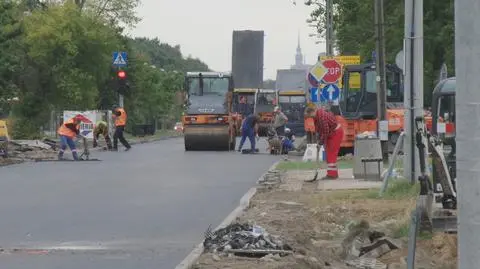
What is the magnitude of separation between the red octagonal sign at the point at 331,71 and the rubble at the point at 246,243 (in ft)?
45.9

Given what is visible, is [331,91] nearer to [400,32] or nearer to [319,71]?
[319,71]

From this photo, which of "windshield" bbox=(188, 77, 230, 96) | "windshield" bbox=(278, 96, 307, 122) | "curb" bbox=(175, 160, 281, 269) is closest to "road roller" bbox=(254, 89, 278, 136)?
"windshield" bbox=(278, 96, 307, 122)

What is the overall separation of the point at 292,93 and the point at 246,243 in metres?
49.2

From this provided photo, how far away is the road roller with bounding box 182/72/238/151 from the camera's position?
33.5 meters

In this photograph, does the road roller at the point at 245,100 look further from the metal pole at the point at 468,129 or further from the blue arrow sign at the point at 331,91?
the metal pole at the point at 468,129

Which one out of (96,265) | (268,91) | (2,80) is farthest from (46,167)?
(268,91)

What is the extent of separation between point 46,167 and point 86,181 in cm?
518

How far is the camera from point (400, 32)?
41.2 m

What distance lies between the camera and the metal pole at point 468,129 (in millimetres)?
4707

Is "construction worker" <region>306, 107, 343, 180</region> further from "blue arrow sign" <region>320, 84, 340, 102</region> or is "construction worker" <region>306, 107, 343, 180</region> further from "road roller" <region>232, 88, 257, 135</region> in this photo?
"road roller" <region>232, 88, 257, 135</region>

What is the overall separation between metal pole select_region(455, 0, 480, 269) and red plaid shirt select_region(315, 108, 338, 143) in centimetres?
1369

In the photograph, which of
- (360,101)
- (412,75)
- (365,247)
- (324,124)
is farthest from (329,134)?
(365,247)

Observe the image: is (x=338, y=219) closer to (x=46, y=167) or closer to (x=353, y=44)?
(x=46, y=167)

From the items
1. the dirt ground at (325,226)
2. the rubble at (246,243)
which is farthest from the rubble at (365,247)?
the rubble at (246,243)
